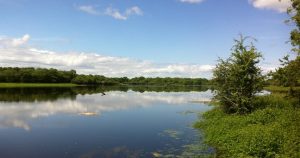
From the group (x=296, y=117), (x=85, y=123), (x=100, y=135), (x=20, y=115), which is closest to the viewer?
(x=296, y=117)

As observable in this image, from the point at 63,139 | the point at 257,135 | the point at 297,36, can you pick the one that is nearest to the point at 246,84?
the point at 297,36

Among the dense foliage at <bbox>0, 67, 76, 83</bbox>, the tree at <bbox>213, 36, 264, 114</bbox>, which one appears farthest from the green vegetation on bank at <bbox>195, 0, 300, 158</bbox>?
the dense foliage at <bbox>0, 67, 76, 83</bbox>

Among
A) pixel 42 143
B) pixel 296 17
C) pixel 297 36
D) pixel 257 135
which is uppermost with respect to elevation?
pixel 296 17

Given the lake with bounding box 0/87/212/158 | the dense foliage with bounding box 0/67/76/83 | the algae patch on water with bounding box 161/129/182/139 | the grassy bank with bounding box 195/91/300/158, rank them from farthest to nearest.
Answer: the dense foliage with bounding box 0/67/76/83, the algae patch on water with bounding box 161/129/182/139, the lake with bounding box 0/87/212/158, the grassy bank with bounding box 195/91/300/158

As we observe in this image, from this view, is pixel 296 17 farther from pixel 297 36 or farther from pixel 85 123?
pixel 85 123

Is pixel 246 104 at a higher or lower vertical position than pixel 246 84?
lower

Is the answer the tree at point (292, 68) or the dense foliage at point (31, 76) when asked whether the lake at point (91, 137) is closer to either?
the tree at point (292, 68)

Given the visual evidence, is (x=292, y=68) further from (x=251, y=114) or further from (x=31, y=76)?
(x=31, y=76)

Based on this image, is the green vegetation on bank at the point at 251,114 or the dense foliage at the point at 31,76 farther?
the dense foliage at the point at 31,76

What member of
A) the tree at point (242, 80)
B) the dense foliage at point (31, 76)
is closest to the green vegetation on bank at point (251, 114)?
the tree at point (242, 80)

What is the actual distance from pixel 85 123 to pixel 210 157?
2020 centimetres

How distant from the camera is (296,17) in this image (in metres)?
29.2

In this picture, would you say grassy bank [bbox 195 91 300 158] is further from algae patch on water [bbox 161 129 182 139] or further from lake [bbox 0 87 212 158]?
algae patch on water [bbox 161 129 182 139]

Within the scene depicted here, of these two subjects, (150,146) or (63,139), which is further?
(63,139)
